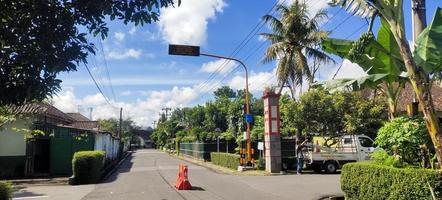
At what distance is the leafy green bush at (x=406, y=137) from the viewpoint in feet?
32.0

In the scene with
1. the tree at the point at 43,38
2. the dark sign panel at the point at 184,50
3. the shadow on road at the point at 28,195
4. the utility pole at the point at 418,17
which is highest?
the dark sign panel at the point at 184,50

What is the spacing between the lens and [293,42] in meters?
32.8

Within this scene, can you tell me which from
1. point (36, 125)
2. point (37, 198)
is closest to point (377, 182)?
point (37, 198)

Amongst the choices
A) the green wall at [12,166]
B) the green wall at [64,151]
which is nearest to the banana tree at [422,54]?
the green wall at [64,151]

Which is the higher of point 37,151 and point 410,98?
point 410,98

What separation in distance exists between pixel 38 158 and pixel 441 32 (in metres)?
22.2

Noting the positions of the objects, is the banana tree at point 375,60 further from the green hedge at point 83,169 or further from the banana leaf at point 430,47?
the green hedge at point 83,169

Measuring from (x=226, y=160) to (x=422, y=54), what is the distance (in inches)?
827

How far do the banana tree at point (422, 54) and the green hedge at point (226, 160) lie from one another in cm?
1775

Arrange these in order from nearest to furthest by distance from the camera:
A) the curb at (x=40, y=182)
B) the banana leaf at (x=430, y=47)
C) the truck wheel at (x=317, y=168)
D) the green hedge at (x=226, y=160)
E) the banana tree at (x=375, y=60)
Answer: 1. the banana leaf at (x=430, y=47)
2. the banana tree at (x=375, y=60)
3. the curb at (x=40, y=182)
4. the truck wheel at (x=317, y=168)
5. the green hedge at (x=226, y=160)

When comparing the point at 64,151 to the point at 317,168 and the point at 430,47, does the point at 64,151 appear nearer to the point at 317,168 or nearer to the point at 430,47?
the point at 317,168

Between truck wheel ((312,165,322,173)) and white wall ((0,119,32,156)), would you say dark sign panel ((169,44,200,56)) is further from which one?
white wall ((0,119,32,156))

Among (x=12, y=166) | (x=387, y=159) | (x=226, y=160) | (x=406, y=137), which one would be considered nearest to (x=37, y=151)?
(x=12, y=166)

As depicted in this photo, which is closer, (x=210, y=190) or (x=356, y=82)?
(x=356, y=82)
